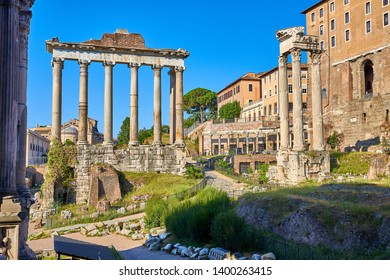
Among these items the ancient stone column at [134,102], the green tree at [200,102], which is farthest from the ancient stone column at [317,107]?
the green tree at [200,102]

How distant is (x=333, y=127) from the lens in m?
52.3

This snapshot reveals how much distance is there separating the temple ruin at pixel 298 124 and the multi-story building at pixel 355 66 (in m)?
16.4

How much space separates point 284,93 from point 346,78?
2512 cm

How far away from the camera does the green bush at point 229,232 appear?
14416 millimetres

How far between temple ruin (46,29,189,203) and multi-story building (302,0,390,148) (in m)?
22.5

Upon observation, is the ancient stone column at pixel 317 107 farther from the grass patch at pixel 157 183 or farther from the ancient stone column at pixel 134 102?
the ancient stone column at pixel 134 102

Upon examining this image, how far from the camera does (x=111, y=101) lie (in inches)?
1235

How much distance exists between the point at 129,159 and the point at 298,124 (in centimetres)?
1252

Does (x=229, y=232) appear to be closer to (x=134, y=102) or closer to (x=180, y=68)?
(x=134, y=102)

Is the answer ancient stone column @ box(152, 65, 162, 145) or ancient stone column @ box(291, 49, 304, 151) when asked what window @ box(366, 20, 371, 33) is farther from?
ancient stone column @ box(152, 65, 162, 145)

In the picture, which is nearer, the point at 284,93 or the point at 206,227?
the point at 206,227

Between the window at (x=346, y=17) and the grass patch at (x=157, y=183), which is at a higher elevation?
the window at (x=346, y=17)
